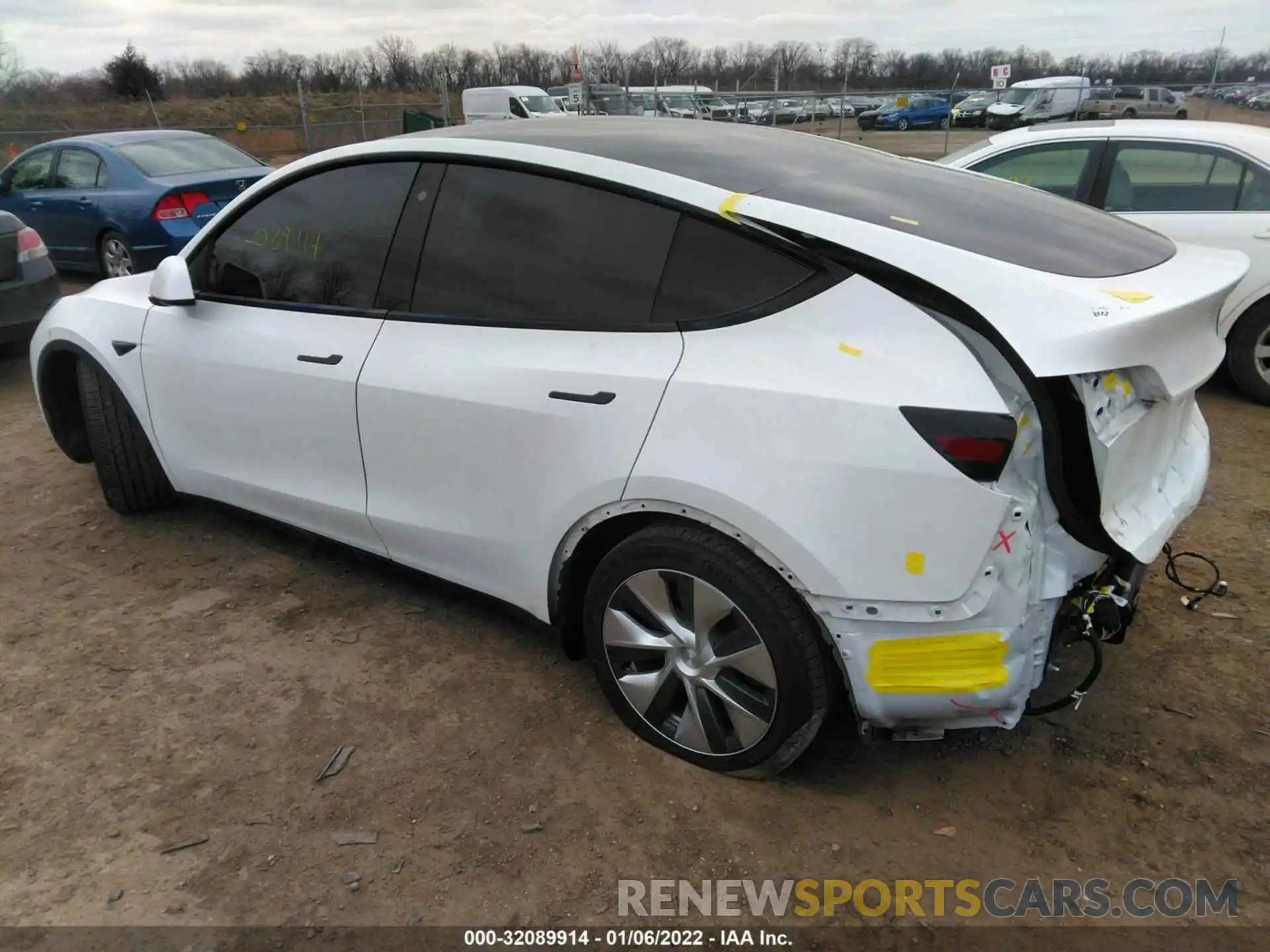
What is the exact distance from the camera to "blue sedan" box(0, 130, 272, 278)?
8.42m

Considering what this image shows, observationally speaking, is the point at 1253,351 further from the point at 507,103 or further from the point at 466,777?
the point at 507,103

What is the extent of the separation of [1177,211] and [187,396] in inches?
223

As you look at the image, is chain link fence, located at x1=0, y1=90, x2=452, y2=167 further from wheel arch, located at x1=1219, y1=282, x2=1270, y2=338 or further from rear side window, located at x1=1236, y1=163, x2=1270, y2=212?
wheel arch, located at x1=1219, y1=282, x2=1270, y2=338

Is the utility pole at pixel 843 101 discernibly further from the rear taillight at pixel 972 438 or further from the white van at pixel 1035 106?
the rear taillight at pixel 972 438

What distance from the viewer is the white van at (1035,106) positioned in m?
22.7

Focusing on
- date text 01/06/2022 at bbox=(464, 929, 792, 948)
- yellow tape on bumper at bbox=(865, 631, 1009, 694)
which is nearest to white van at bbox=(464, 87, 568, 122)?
yellow tape on bumper at bbox=(865, 631, 1009, 694)

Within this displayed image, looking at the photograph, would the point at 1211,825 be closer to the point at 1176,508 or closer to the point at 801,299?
the point at 1176,508

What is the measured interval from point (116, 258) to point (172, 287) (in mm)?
6539

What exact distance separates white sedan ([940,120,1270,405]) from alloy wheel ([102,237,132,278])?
311 inches

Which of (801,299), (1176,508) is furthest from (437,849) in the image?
(1176,508)

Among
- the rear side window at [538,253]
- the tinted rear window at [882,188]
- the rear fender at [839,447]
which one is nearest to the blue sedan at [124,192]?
the tinted rear window at [882,188]

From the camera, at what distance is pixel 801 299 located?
223cm

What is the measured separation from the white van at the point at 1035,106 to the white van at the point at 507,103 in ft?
40.1

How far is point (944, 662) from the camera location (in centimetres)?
212
